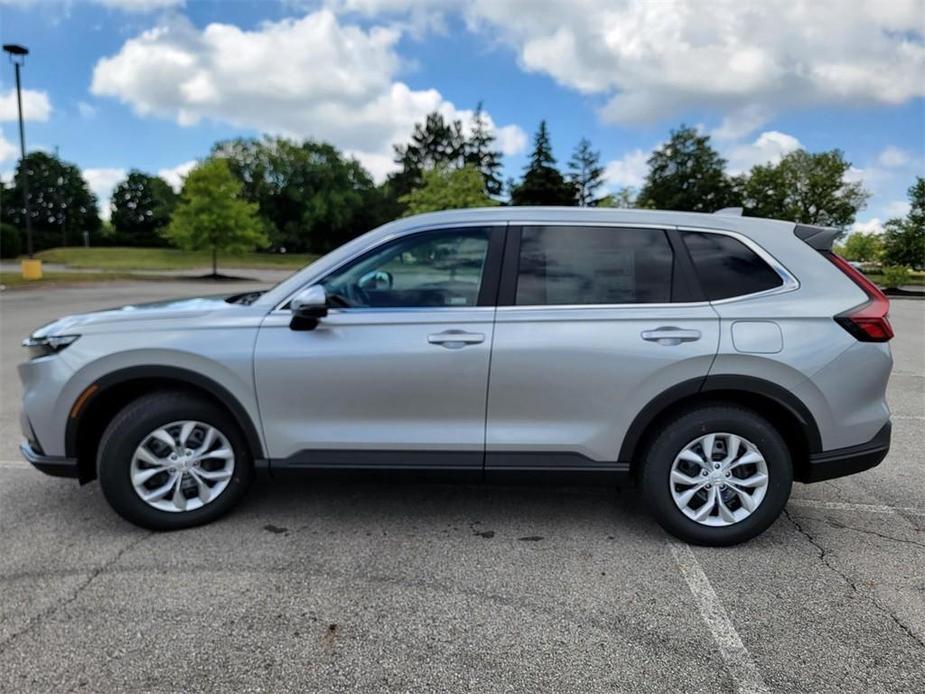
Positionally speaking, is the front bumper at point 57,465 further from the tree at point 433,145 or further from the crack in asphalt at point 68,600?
the tree at point 433,145

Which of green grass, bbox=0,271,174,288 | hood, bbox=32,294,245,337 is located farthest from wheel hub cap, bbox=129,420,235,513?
green grass, bbox=0,271,174,288

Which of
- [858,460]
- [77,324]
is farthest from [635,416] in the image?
[77,324]

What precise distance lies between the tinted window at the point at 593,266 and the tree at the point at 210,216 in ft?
103

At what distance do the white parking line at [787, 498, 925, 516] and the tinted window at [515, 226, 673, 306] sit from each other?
1.86 meters

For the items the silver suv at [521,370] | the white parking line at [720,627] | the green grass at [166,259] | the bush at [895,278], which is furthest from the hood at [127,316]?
the green grass at [166,259]

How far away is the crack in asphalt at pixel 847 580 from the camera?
2492 millimetres

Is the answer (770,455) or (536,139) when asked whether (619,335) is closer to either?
(770,455)

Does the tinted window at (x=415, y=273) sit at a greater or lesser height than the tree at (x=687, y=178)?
lesser

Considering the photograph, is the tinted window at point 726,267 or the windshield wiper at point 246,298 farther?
the windshield wiper at point 246,298

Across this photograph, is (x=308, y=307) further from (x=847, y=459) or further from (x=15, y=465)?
(x=15, y=465)

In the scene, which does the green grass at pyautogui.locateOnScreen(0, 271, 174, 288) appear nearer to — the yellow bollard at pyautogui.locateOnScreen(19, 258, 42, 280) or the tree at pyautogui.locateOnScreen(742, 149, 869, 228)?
the yellow bollard at pyautogui.locateOnScreen(19, 258, 42, 280)

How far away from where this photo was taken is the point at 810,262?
10.2 feet

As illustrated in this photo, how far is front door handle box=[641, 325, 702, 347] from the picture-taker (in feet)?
9.88

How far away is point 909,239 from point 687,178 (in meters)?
38.0
